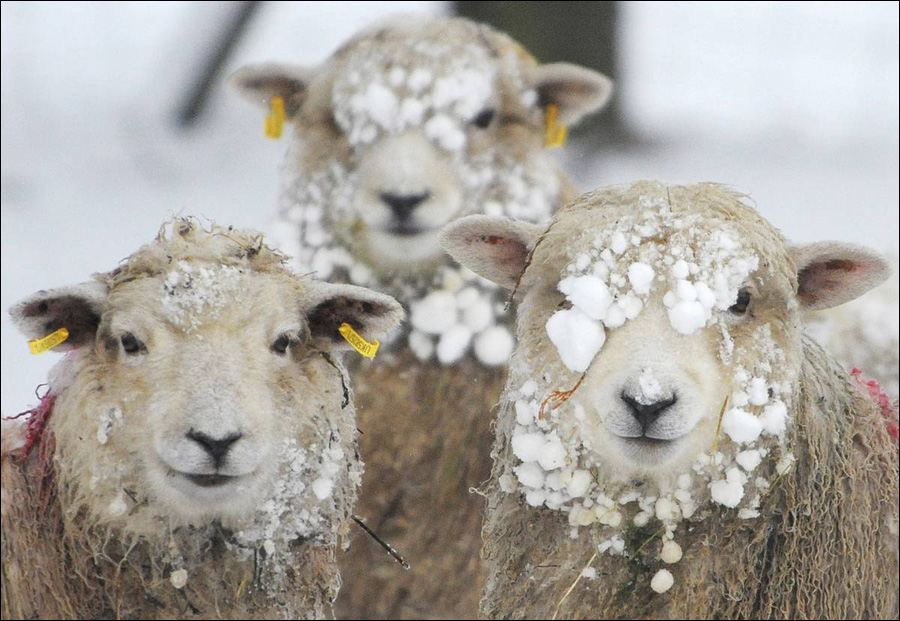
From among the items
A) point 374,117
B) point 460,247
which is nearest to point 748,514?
point 460,247

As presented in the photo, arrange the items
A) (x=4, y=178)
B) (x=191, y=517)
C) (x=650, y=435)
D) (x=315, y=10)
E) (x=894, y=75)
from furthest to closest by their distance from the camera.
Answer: (x=894, y=75) → (x=315, y=10) → (x=4, y=178) → (x=191, y=517) → (x=650, y=435)

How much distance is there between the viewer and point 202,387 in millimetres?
2891

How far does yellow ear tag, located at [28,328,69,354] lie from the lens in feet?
9.80

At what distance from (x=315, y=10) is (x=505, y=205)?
1.89m

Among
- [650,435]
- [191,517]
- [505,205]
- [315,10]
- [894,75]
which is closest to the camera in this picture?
[650,435]

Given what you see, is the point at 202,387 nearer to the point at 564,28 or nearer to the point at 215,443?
the point at 215,443

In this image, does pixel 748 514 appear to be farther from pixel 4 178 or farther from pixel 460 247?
pixel 4 178

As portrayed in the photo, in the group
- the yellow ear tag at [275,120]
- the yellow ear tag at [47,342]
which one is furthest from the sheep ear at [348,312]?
the yellow ear tag at [275,120]

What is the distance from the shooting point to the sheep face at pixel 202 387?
9.56ft

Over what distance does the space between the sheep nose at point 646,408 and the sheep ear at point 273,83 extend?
2040 mm

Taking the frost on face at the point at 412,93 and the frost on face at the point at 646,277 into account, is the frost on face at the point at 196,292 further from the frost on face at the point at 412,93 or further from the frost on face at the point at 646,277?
the frost on face at the point at 412,93

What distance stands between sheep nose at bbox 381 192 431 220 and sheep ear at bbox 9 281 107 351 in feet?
3.54

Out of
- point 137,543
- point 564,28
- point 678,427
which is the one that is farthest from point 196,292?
point 564,28

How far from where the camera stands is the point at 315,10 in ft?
18.4
